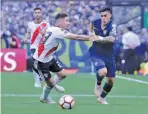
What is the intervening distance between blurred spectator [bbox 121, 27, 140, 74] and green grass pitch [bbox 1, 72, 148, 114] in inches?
114

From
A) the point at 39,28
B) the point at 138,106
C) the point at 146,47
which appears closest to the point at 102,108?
the point at 138,106

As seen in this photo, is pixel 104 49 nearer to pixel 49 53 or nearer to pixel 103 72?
pixel 103 72

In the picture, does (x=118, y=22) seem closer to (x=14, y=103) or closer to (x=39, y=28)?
(x=39, y=28)

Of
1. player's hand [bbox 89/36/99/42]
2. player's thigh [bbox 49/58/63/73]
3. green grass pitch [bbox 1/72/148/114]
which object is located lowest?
green grass pitch [bbox 1/72/148/114]

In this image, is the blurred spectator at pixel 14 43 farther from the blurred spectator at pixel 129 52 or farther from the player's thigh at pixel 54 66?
the player's thigh at pixel 54 66

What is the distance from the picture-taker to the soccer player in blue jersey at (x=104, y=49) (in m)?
13.6

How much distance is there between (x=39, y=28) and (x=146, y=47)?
10328mm

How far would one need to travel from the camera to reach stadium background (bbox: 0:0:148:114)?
511 inches

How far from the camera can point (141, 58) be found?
2603 cm

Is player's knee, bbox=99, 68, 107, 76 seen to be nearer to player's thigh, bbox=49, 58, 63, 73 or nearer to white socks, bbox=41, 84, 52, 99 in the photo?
player's thigh, bbox=49, 58, 63, 73

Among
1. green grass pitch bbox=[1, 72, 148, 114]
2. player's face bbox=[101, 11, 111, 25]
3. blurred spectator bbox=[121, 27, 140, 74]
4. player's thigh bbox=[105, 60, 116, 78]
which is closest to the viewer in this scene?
green grass pitch bbox=[1, 72, 148, 114]

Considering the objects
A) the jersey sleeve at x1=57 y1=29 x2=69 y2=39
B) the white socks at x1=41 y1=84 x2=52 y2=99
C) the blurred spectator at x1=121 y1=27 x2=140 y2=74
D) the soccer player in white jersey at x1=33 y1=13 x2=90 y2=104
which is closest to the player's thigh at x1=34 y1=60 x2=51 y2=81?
the soccer player in white jersey at x1=33 y1=13 x2=90 y2=104

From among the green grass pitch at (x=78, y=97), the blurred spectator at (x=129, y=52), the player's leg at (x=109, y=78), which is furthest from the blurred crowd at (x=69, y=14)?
the player's leg at (x=109, y=78)

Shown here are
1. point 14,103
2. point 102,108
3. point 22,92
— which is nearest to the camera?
point 102,108
